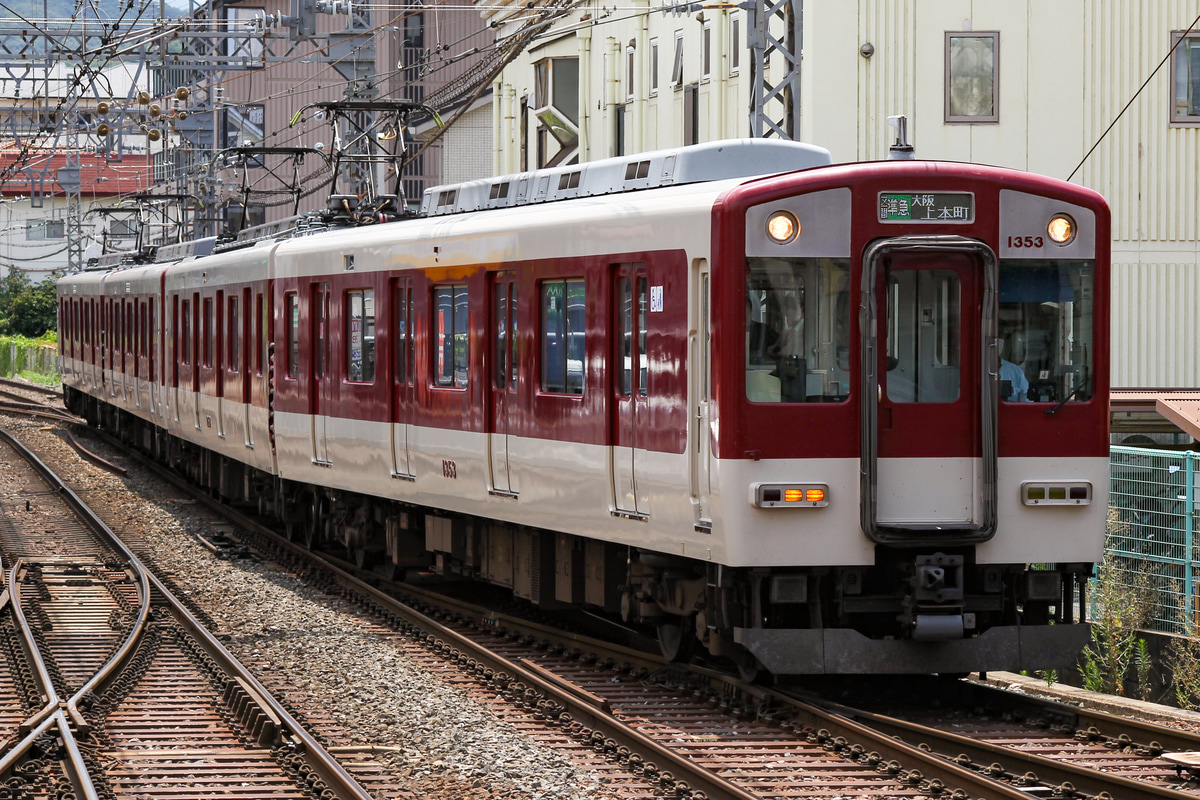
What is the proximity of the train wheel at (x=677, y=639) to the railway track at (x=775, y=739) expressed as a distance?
13 cm

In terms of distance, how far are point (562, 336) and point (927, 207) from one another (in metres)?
2.65

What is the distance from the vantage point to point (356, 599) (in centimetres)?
1438

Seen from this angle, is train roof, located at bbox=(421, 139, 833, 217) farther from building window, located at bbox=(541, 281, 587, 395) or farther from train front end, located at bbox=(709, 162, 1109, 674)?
train front end, located at bbox=(709, 162, 1109, 674)

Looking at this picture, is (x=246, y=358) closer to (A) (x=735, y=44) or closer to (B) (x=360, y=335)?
(B) (x=360, y=335)

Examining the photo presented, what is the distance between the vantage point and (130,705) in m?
10.2

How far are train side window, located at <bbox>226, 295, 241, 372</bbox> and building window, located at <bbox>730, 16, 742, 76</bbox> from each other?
26.8 ft

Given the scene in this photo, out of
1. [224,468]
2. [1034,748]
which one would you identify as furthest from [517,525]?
[224,468]

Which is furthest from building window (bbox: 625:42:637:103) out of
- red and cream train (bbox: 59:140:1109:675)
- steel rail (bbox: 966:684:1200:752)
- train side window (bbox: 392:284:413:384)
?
steel rail (bbox: 966:684:1200:752)

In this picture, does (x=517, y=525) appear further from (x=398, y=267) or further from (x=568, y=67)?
(x=568, y=67)

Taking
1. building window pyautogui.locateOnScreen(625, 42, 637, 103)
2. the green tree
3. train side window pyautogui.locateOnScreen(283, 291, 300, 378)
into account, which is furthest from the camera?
the green tree

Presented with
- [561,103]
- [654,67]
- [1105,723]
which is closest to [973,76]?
[654,67]

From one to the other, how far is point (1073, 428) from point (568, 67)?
2360cm

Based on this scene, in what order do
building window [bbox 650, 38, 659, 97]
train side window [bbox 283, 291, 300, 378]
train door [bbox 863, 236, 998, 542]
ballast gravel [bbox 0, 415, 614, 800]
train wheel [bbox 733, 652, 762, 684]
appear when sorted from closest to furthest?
ballast gravel [bbox 0, 415, 614, 800] < train door [bbox 863, 236, 998, 542] < train wheel [bbox 733, 652, 762, 684] < train side window [bbox 283, 291, 300, 378] < building window [bbox 650, 38, 659, 97]

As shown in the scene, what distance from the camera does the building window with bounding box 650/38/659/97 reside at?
28.4 m
